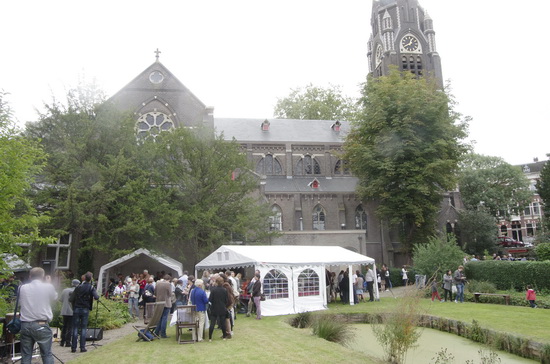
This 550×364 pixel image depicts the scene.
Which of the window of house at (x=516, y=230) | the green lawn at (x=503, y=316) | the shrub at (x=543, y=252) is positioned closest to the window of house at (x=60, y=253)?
the green lawn at (x=503, y=316)

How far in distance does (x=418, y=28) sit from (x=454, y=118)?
18.6 m

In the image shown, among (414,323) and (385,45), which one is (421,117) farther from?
(414,323)

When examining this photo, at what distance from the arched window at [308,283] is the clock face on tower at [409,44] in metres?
36.0

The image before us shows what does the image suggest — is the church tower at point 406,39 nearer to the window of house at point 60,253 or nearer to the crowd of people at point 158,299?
the crowd of people at point 158,299

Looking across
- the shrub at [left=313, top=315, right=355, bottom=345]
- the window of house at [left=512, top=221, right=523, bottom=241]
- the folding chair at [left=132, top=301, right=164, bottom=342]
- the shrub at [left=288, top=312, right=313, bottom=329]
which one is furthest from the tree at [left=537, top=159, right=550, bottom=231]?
the folding chair at [left=132, top=301, right=164, bottom=342]

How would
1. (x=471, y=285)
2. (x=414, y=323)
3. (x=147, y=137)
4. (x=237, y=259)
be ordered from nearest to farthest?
(x=414, y=323), (x=237, y=259), (x=471, y=285), (x=147, y=137)

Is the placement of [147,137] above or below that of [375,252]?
above

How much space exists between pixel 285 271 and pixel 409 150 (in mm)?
18191

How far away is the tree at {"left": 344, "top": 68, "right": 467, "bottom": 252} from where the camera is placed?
3112cm

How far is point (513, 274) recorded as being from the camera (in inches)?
829

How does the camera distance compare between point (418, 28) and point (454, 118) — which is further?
point (418, 28)

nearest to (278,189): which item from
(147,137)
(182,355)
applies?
(147,137)

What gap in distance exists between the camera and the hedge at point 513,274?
64.6 ft

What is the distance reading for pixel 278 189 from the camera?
1460 inches
